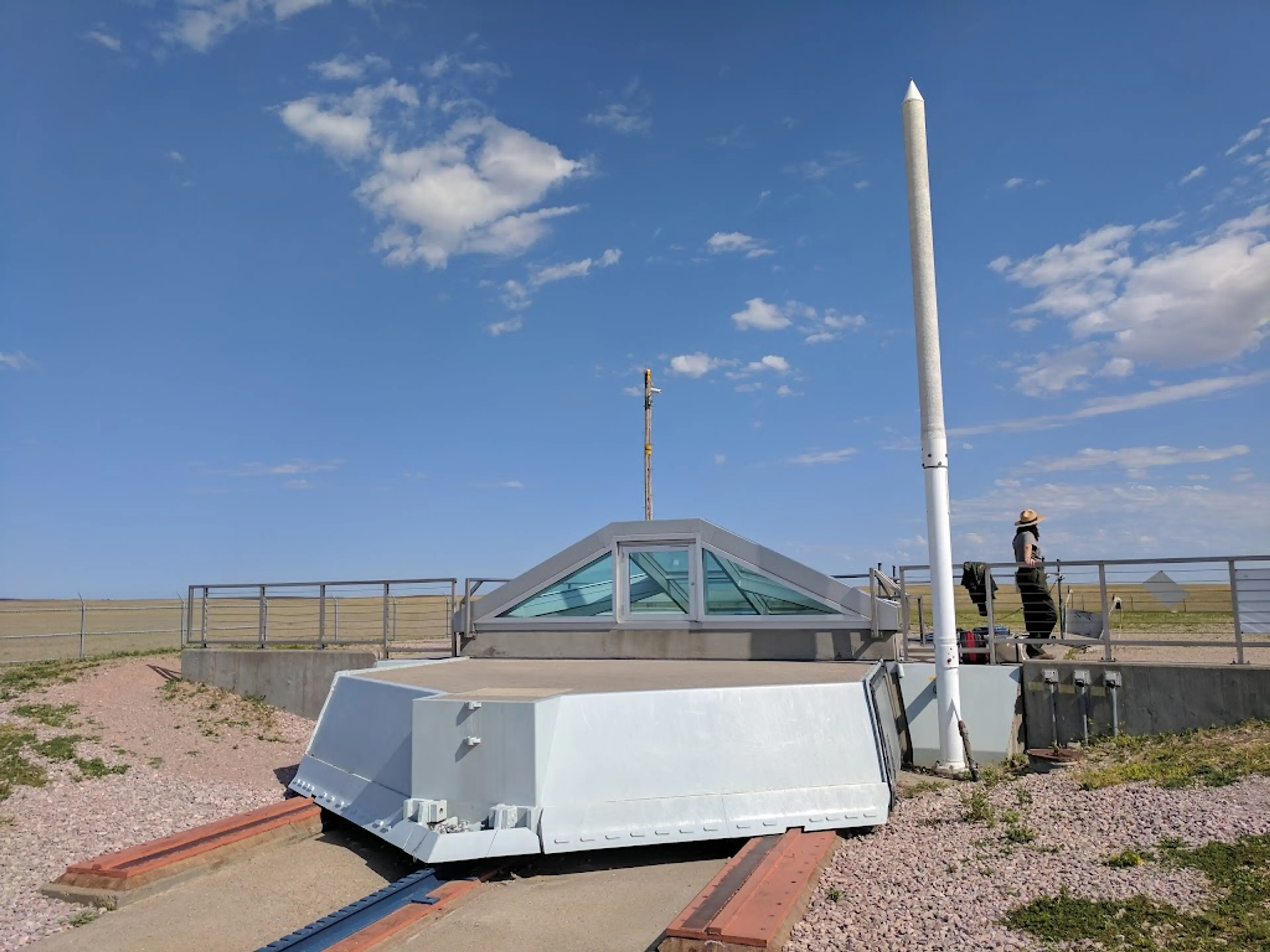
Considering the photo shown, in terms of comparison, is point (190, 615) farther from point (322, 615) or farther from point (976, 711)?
point (976, 711)

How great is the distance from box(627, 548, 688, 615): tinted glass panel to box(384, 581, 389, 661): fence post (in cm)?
448

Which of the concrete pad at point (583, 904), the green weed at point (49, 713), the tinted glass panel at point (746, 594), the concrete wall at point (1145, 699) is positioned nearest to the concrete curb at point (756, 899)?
the concrete pad at point (583, 904)

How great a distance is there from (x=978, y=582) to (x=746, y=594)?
292cm

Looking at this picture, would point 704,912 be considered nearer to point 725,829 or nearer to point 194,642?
point 725,829

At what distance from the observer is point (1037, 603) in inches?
438

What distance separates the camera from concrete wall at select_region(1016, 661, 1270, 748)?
9.31 m

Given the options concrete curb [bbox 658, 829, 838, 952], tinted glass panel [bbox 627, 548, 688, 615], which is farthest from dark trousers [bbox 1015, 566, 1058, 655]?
concrete curb [bbox 658, 829, 838, 952]

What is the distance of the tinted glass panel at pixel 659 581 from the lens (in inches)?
487

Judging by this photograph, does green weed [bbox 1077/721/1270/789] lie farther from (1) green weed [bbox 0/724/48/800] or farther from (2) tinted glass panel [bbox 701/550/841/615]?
(1) green weed [bbox 0/724/48/800]

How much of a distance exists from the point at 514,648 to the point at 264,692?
17.1ft

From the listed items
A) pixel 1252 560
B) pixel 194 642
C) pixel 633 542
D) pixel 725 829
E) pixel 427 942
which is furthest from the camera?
pixel 194 642

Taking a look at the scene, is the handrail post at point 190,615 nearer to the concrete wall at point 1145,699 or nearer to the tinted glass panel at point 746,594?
the tinted glass panel at point 746,594

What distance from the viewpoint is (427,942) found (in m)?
5.56

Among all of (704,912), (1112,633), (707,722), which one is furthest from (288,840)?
(1112,633)
